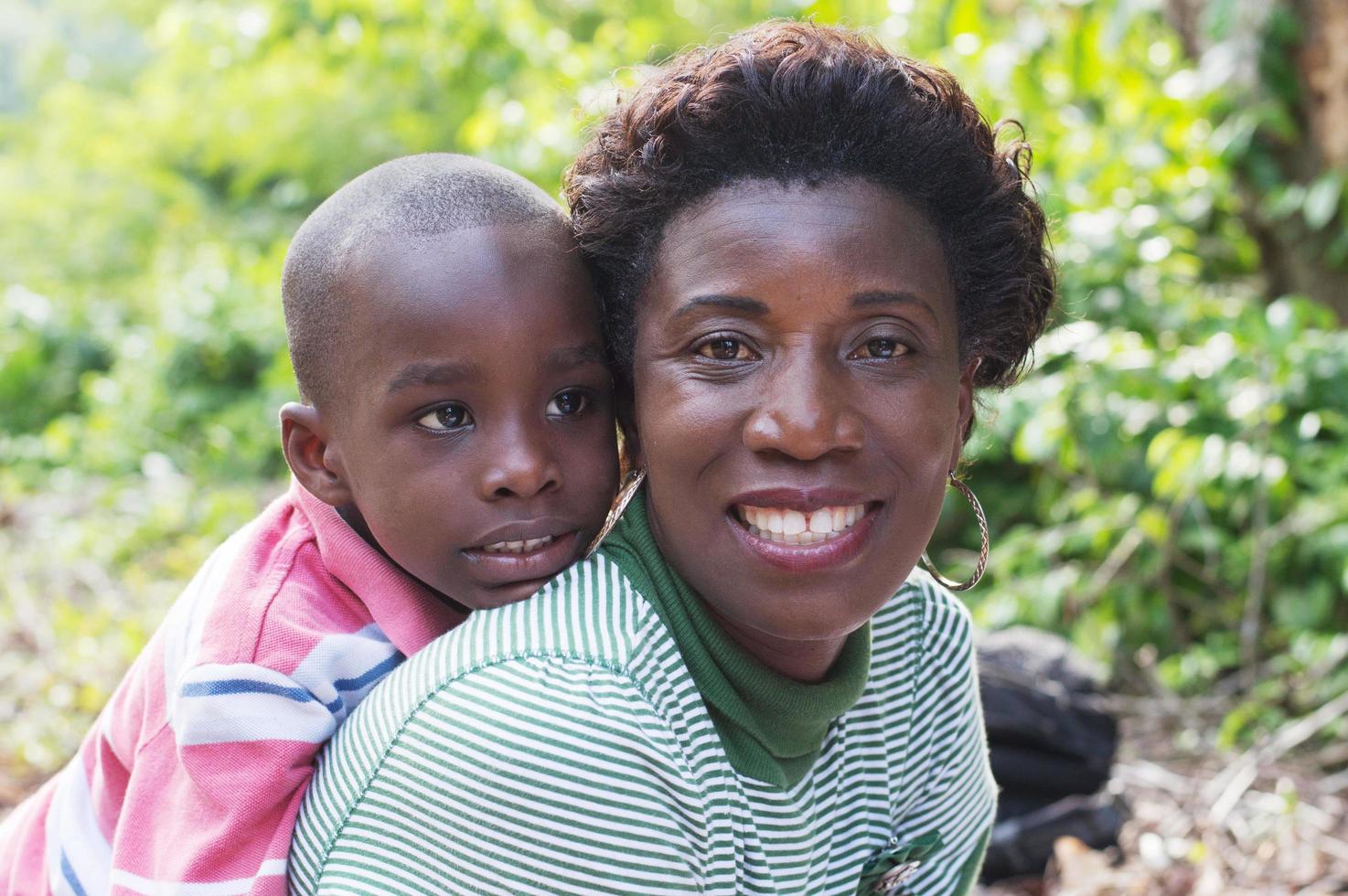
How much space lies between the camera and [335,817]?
1.48 m

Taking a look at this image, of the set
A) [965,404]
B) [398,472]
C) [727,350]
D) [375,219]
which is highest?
[375,219]

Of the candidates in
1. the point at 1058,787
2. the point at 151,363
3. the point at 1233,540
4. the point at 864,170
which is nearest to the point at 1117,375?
the point at 1233,540

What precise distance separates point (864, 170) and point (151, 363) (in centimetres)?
771

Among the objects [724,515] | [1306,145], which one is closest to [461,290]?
[724,515]

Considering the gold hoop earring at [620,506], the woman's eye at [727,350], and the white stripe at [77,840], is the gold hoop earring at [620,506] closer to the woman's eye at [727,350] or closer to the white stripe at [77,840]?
the woman's eye at [727,350]

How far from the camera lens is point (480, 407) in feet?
5.79

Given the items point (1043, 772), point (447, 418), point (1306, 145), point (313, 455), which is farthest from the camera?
point (1306, 145)

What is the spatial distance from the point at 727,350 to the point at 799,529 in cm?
23

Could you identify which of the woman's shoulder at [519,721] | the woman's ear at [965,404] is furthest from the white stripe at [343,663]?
the woman's ear at [965,404]

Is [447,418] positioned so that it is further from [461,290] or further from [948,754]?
[948,754]

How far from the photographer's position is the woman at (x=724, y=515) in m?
1.39

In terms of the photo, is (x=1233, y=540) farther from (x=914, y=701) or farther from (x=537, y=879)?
(x=537, y=879)

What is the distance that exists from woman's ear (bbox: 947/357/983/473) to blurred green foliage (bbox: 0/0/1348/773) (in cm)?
27

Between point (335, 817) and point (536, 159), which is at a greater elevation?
point (536, 159)
